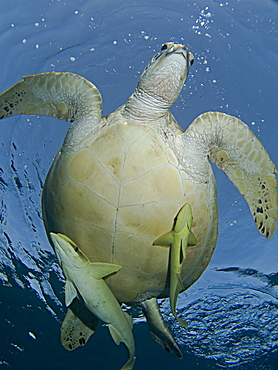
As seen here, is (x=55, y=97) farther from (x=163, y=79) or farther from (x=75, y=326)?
(x=75, y=326)

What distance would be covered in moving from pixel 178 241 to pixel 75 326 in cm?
248

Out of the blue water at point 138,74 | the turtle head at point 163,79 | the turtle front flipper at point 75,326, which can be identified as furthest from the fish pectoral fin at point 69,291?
the blue water at point 138,74

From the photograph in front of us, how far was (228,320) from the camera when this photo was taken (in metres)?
15.2

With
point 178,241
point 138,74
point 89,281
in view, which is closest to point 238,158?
point 178,241

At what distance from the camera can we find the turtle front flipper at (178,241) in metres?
2.98

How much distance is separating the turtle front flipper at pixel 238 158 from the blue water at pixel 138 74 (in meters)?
2.75

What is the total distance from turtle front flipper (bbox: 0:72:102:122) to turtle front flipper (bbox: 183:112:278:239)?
4.12ft

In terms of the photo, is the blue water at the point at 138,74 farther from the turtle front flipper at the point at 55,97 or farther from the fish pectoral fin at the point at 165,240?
the fish pectoral fin at the point at 165,240

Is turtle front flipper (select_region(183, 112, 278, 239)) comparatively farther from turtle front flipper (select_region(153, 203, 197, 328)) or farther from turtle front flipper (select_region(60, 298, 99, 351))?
turtle front flipper (select_region(60, 298, 99, 351))

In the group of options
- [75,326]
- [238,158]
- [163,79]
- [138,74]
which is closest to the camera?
[163,79]

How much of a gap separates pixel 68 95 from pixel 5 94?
2.95ft

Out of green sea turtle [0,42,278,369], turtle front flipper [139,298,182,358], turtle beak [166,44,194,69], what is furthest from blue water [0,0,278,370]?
turtle front flipper [139,298,182,358]

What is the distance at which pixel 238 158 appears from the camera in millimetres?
3826

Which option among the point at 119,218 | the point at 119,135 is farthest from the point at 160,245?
the point at 119,135
